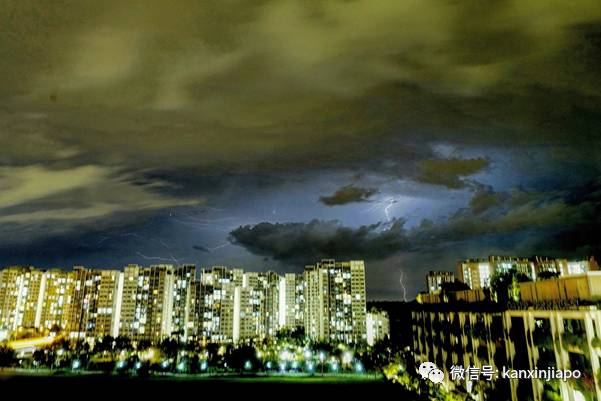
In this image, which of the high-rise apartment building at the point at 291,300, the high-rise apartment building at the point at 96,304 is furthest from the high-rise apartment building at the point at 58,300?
the high-rise apartment building at the point at 291,300

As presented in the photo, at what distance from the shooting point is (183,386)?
31.6 metres

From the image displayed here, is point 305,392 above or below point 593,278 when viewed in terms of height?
below

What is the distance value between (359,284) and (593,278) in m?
50.9

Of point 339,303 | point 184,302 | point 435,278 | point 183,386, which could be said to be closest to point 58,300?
point 184,302

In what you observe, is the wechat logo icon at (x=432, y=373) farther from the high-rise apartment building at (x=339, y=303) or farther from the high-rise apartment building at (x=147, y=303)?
the high-rise apartment building at (x=147, y=303)

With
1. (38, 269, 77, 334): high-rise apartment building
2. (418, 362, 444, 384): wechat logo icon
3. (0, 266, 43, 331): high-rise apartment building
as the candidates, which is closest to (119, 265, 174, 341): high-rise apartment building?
(38, 269, 77, 334): high-rise apartment building

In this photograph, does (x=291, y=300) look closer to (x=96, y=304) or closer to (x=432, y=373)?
(x=96, y=304)

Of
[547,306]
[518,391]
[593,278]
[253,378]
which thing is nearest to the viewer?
[593,278]

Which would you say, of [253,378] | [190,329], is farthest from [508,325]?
[190,329]

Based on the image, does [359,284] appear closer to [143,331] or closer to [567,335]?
[143,331]

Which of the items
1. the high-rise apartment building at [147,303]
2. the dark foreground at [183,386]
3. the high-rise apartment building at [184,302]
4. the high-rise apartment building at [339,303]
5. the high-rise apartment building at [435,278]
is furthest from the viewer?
the high-rise apartment building at [435,278]

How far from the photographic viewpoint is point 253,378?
3584 centimetres

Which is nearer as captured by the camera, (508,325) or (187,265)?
(508,325)

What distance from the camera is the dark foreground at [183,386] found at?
28172mm
